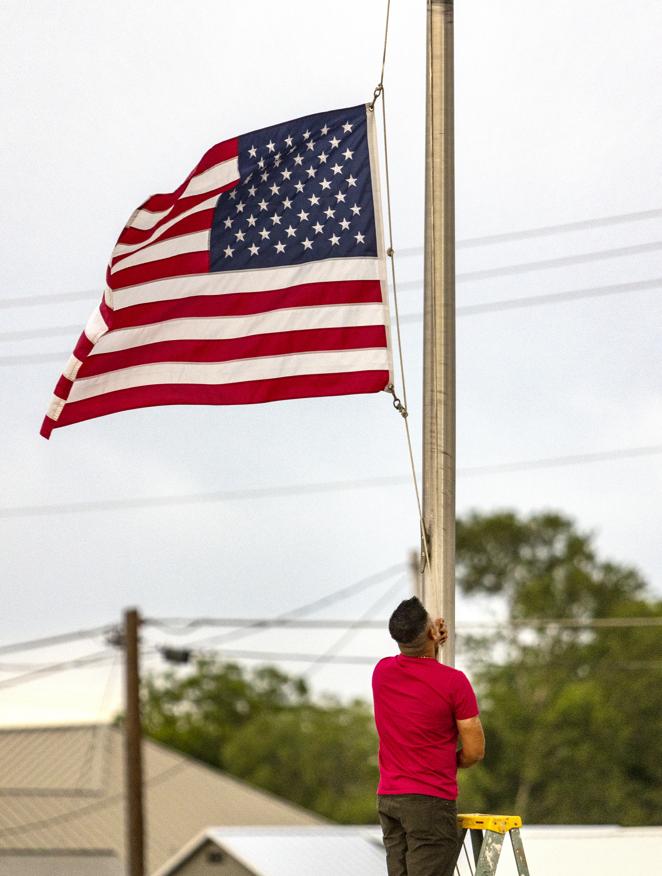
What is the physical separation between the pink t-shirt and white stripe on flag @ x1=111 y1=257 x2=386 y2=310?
2.33 m

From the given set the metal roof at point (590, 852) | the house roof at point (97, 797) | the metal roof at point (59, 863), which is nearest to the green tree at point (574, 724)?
the house roof at point (97, 797)

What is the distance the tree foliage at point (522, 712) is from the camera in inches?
2021

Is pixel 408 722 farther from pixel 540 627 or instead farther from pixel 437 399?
pixel 540 627

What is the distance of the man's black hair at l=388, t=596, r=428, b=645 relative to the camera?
5.62 meters

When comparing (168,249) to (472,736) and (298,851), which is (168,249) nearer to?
(472,736)

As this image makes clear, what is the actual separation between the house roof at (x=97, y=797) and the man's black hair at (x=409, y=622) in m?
26.6

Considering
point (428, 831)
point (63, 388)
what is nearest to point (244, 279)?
point (63, 388)

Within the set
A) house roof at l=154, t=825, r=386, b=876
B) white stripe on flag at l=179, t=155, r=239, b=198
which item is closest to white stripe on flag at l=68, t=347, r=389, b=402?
white stripe on flag at l=179, t=155, r=239, b=198

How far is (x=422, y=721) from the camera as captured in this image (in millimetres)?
5543

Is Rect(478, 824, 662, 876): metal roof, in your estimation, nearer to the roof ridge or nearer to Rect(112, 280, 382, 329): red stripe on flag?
Rect(112, 280, 382, 329): red stripe on flag

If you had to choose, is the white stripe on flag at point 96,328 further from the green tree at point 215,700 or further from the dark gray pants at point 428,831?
the green tree at point 215,700

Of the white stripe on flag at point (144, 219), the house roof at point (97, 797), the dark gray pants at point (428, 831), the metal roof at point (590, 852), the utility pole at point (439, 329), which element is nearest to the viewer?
the dark gray pants at point (428, 831)

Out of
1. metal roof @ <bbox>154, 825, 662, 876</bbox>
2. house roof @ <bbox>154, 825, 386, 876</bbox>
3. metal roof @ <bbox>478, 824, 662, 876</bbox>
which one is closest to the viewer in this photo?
metal roof @ <bbox>478, 824, 662, 876</bbox>

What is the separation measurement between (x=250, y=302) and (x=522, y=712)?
4790cm
